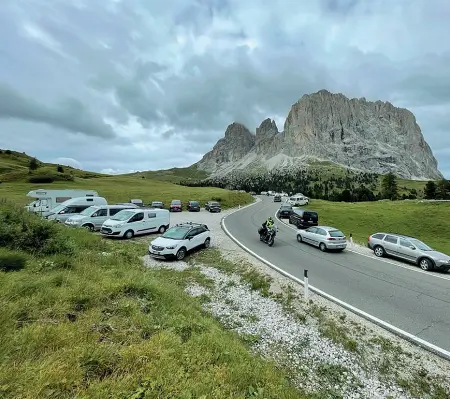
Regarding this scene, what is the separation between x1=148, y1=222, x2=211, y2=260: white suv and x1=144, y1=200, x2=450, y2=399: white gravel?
448cm

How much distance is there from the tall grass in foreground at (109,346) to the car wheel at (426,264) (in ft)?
52.3

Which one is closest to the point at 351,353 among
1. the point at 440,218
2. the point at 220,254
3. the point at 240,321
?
the point at 240,321

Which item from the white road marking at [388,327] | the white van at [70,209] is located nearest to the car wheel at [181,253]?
the white road marking at [388,327]

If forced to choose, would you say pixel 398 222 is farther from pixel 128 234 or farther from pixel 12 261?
pixel 12 261

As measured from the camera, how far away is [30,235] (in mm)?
10719

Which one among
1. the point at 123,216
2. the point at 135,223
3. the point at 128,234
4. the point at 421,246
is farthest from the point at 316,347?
the point at 123,216

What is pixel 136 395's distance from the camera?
3.75 meters

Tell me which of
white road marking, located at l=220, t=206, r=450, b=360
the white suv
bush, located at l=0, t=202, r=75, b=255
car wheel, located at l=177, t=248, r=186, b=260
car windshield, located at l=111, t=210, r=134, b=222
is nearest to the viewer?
white road marking, located at l=220, t=206, r=450, b=360

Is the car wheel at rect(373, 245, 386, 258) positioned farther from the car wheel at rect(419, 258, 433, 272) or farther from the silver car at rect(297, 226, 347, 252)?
the car wheel at rect(419, 258, 433, 272)

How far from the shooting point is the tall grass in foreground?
388 centimetres

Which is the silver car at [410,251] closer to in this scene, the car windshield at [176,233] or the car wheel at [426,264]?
the car wheel at [426,264]

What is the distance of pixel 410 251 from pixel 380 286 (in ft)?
26.5

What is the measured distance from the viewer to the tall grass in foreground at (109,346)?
3.88 meters

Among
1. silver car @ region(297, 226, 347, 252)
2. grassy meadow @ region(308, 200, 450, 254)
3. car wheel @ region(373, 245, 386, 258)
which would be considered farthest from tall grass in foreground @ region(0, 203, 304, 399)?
grassy meadow @ region(308, 200, 450, 254)
